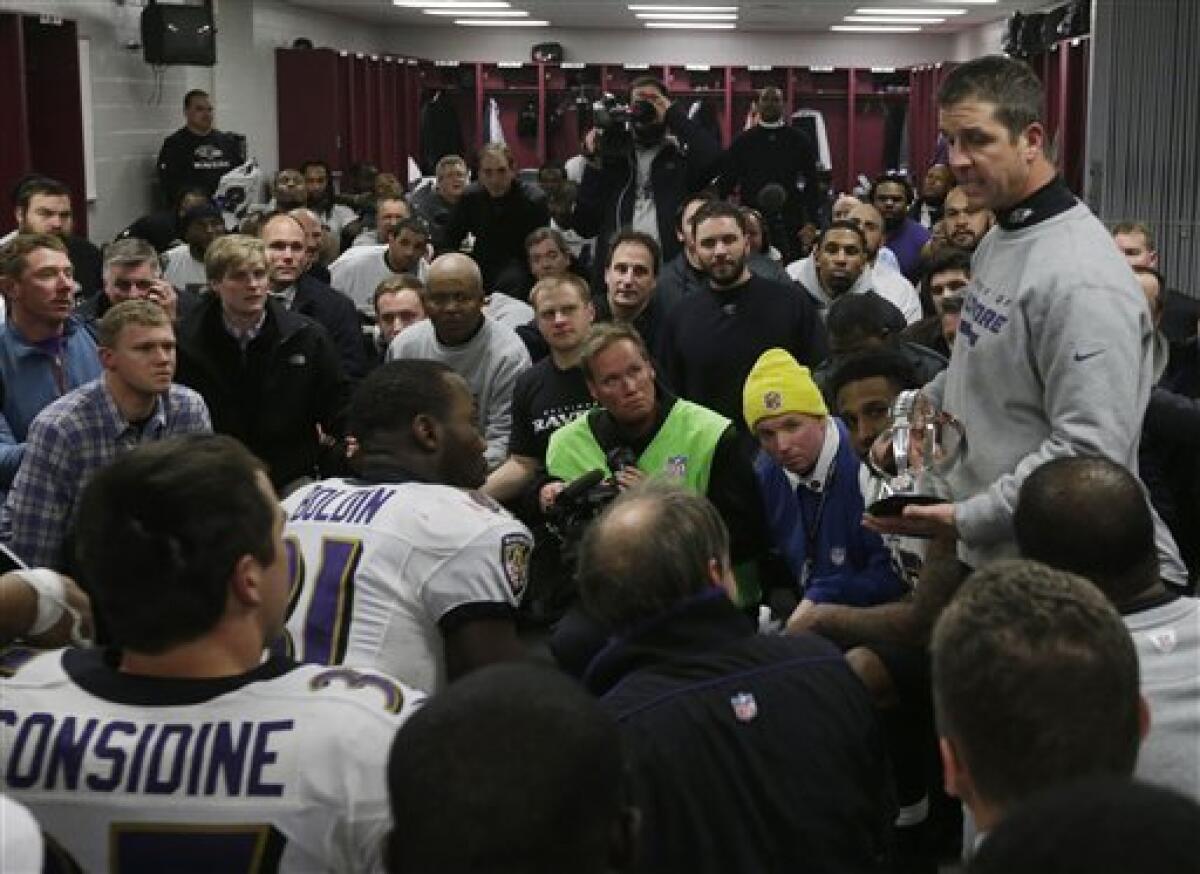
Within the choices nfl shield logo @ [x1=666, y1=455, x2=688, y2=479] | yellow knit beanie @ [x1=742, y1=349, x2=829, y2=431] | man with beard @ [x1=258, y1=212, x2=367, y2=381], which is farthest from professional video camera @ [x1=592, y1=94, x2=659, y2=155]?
yellow knit beanie @ [x1=742, y1=349, x2=829, y2=431]

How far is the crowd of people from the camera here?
1.48m

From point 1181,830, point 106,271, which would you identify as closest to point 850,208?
point 106,271

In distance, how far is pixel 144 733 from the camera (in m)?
1.68

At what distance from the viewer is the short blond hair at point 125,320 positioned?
13.3 feet

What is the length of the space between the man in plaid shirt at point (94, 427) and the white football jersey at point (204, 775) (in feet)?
7.26

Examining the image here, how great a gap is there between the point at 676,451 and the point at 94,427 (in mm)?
1466

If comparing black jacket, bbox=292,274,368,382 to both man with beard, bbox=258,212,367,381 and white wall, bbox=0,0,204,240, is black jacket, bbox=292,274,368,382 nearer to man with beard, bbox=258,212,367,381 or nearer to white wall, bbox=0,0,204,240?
man with beard, bbox=258,212,367,381

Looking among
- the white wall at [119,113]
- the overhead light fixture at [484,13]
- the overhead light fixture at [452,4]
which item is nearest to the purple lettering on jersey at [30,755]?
the white wall at [119,113]

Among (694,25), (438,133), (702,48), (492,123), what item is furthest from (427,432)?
(702,48)

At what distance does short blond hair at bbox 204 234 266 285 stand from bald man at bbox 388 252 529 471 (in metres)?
0.60

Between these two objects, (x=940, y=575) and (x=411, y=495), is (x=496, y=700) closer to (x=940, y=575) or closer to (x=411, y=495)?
(x=411, y=495)

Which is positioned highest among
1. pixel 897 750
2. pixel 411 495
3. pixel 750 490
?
pixel 411 495

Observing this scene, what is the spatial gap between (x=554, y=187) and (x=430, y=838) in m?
10.3

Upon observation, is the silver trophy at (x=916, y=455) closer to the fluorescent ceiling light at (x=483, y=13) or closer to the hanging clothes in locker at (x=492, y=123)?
the fluorescent ceiling light at (x=483, y=13)
